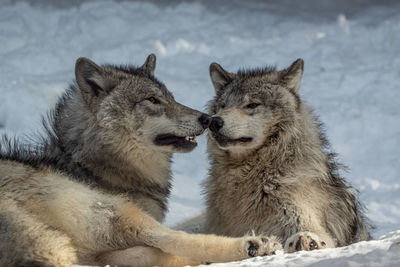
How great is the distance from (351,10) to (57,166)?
9.30m

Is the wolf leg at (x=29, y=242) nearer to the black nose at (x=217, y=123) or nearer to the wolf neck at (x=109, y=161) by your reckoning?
the wolf neck at (x=109, y=161)

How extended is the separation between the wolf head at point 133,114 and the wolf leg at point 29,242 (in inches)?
43.7

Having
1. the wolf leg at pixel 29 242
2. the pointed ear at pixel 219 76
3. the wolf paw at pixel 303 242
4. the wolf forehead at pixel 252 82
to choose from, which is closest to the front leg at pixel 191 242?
the wolf leg at pixel 29 242

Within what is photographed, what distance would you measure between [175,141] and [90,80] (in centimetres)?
73

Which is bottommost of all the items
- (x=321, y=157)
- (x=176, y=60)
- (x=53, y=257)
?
(x=53, y=257)

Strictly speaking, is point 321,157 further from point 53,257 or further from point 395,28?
point 395,28

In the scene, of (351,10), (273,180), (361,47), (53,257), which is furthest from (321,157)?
(351,10)

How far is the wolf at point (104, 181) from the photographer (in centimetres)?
262

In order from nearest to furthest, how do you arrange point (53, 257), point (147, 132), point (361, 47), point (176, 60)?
1. point (53, 257)
2. point (147, 132)
3. point (176, 60)
4. point (361, 47)

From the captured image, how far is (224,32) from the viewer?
34.3ft

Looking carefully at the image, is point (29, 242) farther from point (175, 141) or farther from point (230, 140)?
point (230, 140)

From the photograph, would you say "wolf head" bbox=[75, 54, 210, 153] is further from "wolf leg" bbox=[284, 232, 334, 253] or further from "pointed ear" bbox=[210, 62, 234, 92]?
"wolf leg" bbox=[284, 232, 334, 253]

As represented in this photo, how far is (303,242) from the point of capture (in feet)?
10.4

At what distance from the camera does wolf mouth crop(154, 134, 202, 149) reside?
3.65 metres
